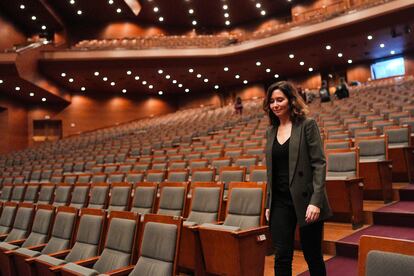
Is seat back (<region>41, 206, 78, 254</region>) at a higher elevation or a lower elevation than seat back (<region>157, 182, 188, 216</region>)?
lower

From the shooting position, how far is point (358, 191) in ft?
5.89

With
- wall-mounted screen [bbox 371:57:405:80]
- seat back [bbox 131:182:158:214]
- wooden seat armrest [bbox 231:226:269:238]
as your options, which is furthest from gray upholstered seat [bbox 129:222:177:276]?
wall-mounted screen [bbox 371:57:405:80]

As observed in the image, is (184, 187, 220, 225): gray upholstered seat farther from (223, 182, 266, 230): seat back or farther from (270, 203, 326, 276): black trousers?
(270, 203, 326, 276): black trousers

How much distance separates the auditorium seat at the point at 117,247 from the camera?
130cm

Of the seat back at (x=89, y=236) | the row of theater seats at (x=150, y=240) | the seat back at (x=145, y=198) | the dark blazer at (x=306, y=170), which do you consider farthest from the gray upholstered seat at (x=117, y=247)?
the dark blazer at (x=306, y=170)

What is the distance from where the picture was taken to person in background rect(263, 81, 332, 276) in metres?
0.97

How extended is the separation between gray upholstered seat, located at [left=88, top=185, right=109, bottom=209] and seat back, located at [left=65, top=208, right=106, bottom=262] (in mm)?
636

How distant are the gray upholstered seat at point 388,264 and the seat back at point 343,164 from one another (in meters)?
1.29

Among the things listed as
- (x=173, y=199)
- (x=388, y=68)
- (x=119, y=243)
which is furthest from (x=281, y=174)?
(x=388, y=68)

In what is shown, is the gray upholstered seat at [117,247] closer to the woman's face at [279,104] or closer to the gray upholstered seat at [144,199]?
the gray upholstered seat at [144,199]

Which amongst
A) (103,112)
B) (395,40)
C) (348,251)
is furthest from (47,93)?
(348,251)

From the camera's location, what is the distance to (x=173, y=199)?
182 cm

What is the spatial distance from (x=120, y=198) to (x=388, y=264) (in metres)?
1.68

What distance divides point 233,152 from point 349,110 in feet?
6.03
